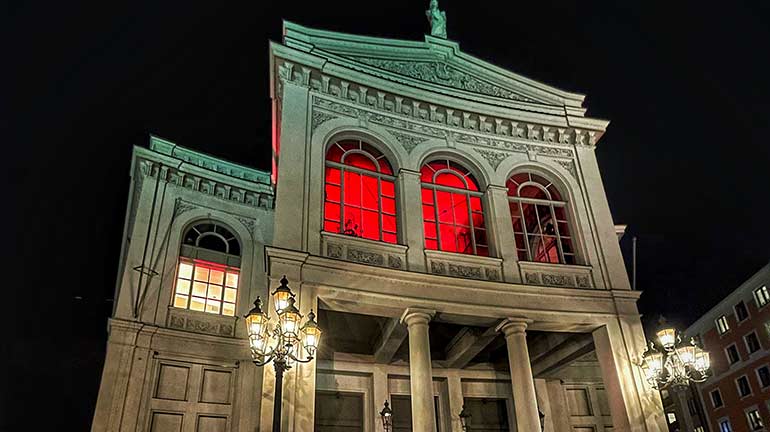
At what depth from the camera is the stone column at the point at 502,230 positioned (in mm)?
12852

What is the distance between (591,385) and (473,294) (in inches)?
282

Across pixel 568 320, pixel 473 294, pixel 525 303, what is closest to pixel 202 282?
pixel 473 294

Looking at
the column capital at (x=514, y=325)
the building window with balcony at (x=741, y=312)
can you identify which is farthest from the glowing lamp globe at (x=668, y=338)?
the building window with balcony at (x=741, y=312)

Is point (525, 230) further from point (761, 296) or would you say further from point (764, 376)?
point (764, 376)

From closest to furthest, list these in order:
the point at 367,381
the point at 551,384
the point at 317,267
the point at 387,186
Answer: the point at 317,267 → the point at 387,186 → the point at 367,381 → the point at 551,384

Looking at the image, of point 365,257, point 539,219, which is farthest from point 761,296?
point 365,257

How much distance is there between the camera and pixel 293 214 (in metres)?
11.3

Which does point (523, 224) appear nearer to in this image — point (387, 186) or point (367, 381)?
point (387, 186)

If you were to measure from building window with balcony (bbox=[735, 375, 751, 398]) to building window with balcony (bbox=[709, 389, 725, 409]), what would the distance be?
2519mm

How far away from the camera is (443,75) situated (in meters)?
16.3

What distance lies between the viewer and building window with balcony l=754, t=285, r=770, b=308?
3416 centimetres

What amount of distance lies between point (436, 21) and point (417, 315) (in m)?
11.6

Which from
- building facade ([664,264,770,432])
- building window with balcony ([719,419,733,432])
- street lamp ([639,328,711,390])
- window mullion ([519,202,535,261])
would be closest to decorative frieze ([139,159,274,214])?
window mullion ([519,202,535,261])

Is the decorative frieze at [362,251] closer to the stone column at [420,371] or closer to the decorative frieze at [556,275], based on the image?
the stone column at [420,371]
